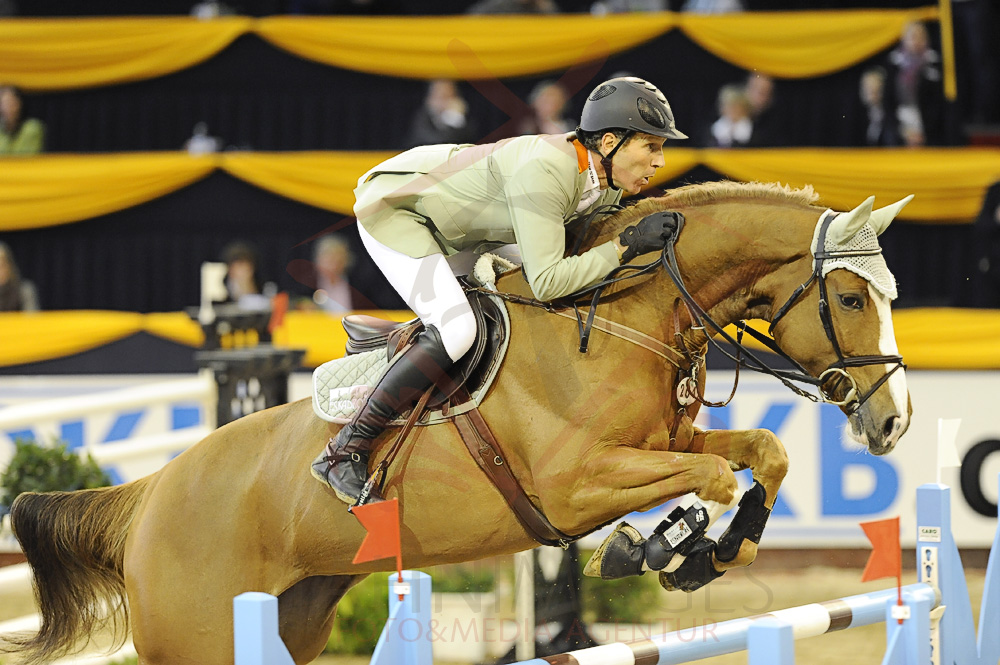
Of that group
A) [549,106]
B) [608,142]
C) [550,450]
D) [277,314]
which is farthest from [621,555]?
[277,314]

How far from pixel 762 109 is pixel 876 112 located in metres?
0.75

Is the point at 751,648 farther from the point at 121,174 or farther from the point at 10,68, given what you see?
the point at 10,68

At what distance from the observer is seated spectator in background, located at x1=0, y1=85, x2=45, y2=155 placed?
7.73m

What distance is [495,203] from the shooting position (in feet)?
9.32

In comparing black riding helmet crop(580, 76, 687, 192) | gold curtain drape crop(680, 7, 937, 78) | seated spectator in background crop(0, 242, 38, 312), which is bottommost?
black riding helmet crop(580, 76, 687, 192)

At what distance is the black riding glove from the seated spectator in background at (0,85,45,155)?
20.4ft

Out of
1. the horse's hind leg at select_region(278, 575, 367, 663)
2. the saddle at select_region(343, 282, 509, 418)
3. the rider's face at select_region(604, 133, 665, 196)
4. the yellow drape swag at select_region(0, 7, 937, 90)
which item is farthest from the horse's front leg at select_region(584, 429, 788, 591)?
the yellow drape swag at select_region(0, 7, 937, 90)

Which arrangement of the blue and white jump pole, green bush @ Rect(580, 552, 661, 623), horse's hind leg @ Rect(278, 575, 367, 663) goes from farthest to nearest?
1. green bush @ Rect(580, 552, 661, 623)
2. horse's hind leg @ Rect(278, 575, 367, 663)
3. the blue and white jump pole

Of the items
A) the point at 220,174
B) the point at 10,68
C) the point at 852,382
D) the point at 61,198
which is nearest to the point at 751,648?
the point at 852,382

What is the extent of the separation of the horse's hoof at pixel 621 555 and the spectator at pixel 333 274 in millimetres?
3896

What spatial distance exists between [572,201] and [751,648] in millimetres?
1188

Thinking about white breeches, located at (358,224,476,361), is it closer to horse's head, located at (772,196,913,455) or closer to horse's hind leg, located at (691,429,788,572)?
horse's hind leg, located at (691,429,788,572)

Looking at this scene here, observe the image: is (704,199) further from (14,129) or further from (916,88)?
(14,129)

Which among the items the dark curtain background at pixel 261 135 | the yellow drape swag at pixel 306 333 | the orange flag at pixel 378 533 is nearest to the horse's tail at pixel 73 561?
the orange flag at pixel 378 533
